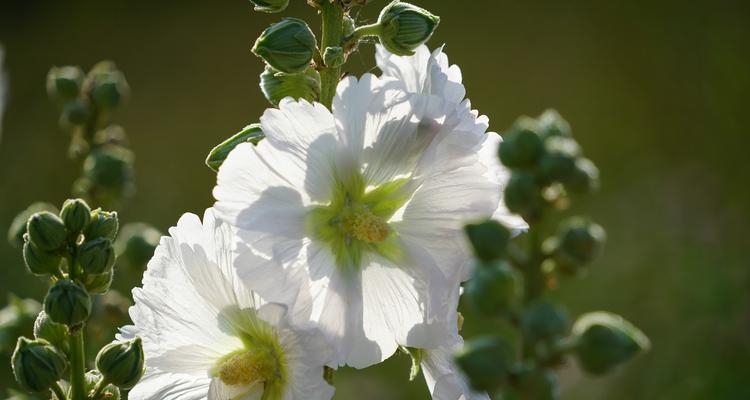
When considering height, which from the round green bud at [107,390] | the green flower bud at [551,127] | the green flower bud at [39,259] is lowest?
the round green bud at [107,390]

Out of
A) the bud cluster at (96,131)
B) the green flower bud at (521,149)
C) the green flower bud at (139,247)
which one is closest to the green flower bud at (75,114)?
the bud cluster at (96,131)

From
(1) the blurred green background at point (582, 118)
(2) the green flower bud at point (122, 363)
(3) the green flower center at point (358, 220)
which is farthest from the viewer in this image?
(1) the blurred green background at point (582, 118)

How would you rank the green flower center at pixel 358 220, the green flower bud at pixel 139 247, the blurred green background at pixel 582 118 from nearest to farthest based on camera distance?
the green flower center at pixel 358 220 < the green flower bud at pixel 139 247 < the blurred green background at pixel 582 118

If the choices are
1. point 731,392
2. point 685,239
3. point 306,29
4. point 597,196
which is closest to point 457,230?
point 306,29

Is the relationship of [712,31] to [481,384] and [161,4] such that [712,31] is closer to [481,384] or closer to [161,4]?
[161,4]

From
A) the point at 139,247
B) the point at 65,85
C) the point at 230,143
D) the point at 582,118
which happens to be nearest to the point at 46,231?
the point at 230,143

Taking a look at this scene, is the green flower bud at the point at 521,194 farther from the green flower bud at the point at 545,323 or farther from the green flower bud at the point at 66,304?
the green flower bud at the point at 66,304

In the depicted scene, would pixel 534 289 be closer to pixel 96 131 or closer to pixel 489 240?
pixel 489 240
